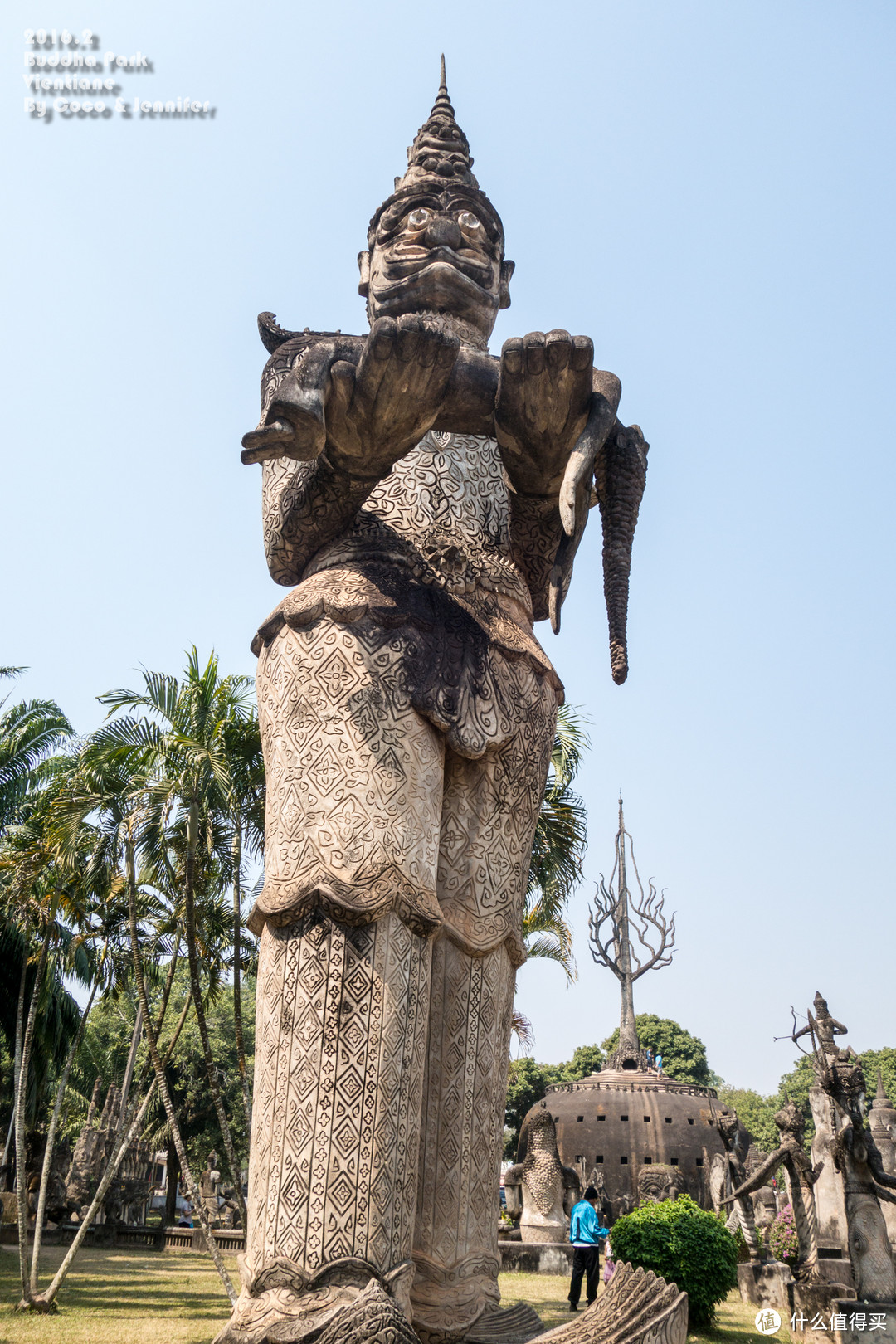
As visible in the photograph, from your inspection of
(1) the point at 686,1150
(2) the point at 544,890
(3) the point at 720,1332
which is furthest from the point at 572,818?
(1) the point at 686,1150

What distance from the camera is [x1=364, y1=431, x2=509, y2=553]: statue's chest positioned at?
11.1ft

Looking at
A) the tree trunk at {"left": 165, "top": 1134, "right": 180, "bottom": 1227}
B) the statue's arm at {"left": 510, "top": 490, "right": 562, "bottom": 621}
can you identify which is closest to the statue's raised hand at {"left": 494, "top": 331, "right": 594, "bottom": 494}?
the statue's arm at {"left": 510, "top": 490, "right": 562, "bottom": 621}

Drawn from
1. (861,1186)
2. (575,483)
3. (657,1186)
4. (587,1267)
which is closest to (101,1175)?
(657,1186)

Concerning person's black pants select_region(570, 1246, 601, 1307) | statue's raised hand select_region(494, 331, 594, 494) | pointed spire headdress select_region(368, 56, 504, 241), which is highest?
pointed spire headdress select_region(368, 56, 504, 241)

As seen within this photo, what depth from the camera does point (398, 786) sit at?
9.05 ft

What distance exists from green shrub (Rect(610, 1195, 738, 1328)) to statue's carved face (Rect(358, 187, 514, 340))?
9.78 metres

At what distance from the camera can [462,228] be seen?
12.1ft

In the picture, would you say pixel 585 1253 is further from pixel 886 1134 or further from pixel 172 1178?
pixel 172 1178

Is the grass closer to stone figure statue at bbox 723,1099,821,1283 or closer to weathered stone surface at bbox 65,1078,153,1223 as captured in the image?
stone figure statue at bbox 723,1099,821,1283

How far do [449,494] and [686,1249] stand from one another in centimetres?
969

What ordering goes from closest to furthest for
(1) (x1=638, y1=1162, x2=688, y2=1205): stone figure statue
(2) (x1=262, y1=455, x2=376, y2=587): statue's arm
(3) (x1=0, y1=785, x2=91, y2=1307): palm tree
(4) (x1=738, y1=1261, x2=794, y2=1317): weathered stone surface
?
(2) (x1=262, y1=455, x2=376, y2=587): statue's arm, (3) (x1=0, y1=785, x2=91, y2=1307): palm tree, (4) (x1=738, y1=1261, x2=794, y2=1317): weathered stone surface, (1) (x1=638, y1=1162, x2=688, y2=1205): stone figure statue

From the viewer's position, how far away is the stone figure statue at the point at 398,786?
241 centimetres

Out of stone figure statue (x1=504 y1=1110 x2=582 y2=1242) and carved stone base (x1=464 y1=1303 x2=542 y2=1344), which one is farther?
stone figure statue (x1=504 y1=1110 x2=582 y2=1242)

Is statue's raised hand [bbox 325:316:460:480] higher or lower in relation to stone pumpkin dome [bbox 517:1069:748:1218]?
higher
